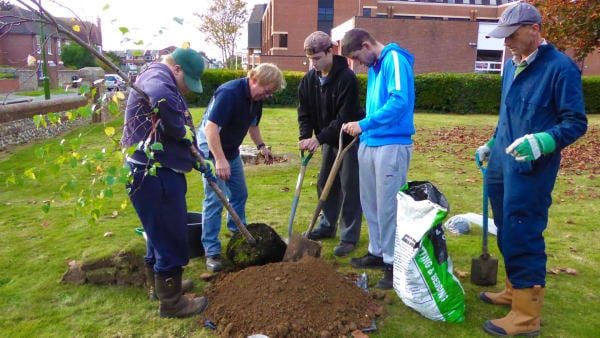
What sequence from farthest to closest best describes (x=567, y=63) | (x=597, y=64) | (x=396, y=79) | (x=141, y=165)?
1. (x=597, y=64)
2. (x=396, y=79)
3. (x=141, y=165)
4. (x=567, y=63)

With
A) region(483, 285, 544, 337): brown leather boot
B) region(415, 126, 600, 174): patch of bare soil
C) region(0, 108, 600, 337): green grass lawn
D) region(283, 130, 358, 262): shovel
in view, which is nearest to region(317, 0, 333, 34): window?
region(415, 126, 600, 174): patch of bare soil

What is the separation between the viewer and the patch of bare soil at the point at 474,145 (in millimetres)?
9164

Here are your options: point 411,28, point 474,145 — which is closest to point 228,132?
point 474,145

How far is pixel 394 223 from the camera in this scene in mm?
3723

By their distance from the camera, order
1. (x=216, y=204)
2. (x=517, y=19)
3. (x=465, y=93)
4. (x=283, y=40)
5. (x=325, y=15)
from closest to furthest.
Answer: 1. (x=517, y=19)
2. (x=216, y=204)
3. (x=465, y=93)
4. (x=283, y=40)
5. (x=325, y=15)

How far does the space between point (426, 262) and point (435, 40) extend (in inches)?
1450

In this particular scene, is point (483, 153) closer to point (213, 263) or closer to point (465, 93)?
point (213, 263)

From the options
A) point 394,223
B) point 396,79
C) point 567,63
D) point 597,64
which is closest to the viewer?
point 567,63

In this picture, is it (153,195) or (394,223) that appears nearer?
(153,195)

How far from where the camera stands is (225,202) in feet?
11.3

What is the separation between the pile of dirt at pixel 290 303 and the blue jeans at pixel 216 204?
51 cm

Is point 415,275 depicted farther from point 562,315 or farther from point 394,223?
point 562,315

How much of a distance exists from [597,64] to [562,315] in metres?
45.5

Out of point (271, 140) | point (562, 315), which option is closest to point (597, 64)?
point (271, 140)
